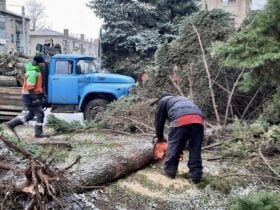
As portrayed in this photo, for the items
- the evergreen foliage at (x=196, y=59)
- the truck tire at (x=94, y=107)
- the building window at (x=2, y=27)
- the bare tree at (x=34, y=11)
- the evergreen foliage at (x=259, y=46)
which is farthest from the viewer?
the bare tree at (x=34, y=11)

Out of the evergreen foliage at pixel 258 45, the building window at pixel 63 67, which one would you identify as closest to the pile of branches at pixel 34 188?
the evergreen foliage at pixel 258 45

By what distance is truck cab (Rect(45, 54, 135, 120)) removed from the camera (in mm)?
12047

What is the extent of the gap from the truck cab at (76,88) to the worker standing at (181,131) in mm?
5812

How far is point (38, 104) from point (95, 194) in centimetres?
398

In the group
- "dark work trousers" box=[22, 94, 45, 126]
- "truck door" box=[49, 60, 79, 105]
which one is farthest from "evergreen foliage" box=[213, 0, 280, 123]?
"truck door" box=[49, 60, 79, 105]

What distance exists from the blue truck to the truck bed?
2.96ft

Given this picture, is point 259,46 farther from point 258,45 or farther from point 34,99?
point 34,99

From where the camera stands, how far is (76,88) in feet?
39.8

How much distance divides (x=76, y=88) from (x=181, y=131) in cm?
652

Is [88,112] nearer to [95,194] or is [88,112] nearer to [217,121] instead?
[217,121]

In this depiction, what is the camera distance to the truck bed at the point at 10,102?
38.2ft

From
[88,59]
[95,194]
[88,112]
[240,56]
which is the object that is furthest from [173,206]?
[88,59]

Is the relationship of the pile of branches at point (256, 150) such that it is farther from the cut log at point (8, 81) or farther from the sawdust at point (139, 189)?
the cut log at point (8, 81)

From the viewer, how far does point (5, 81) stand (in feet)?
40.2
